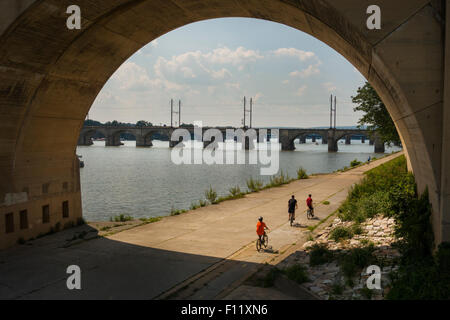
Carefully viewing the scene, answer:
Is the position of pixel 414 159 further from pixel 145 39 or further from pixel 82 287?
pixel 145 39

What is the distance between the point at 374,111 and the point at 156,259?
2122cm

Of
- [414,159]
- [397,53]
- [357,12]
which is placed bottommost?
[414,159]

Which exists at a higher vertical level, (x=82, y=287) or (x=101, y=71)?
(x=101, y=71)

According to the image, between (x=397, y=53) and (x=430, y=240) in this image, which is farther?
(x=430, y=240)

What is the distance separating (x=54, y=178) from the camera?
1614 cm

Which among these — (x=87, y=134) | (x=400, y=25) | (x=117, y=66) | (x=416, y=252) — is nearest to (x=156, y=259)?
(x=416, y=252)

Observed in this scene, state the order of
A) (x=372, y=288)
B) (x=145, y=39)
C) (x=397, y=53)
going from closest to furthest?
(x=397, y=53), (x=372, y=288), (x=145, y=39)

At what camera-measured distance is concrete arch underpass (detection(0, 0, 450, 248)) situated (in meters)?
7.80

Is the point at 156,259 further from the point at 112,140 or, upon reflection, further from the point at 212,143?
the point at 112,140

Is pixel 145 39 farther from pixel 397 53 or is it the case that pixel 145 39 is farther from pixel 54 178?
pixel 397 53

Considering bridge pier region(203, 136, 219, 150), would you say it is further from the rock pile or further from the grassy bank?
the grassy bank

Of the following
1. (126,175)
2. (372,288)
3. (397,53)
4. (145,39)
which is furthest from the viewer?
(126,175)

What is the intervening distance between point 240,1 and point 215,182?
3444 cm
